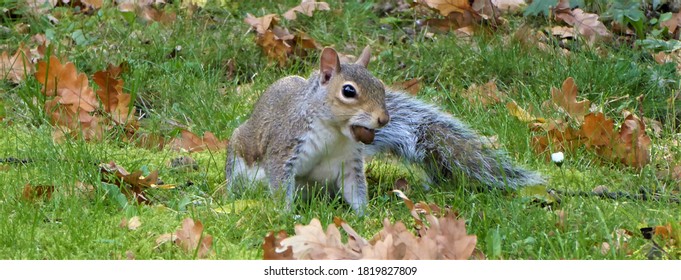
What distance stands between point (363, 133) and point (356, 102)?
0.30 feet

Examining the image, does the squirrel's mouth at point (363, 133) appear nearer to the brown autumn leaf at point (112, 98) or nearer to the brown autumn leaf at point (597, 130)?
the brown autumn leaf at point (597, 130)

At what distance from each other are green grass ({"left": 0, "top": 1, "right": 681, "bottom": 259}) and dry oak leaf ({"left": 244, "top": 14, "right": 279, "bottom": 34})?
57 mm

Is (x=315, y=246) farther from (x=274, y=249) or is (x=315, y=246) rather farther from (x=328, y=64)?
(x=328, y=64)

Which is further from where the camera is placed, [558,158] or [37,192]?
[558,158]

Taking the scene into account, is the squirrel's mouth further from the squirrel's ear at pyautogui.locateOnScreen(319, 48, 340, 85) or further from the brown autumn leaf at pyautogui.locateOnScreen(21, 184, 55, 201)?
the brown autumn leaf at pyautogui.locateOnScreen(21, 184, 55, 201)

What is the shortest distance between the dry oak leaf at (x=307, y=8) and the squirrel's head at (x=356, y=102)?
1953mm

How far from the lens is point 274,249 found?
2.48 m

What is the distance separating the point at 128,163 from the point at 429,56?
167 centimetres

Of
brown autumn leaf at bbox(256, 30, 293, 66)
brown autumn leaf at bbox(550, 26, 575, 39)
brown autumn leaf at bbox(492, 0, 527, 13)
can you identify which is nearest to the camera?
brown autumn leaf at bbox(256, 30, 293, 66)

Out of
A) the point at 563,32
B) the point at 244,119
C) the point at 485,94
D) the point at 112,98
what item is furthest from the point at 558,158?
the point at 112,98

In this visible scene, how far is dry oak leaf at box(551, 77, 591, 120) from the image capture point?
3896 mm

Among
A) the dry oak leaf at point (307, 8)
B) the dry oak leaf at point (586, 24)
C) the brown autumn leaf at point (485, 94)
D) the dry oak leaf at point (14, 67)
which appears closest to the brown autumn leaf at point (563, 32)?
the dry oak leaf at point (586, 24)

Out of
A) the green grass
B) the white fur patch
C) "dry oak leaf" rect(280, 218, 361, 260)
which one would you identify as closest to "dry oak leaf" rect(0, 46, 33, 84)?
the green grass
